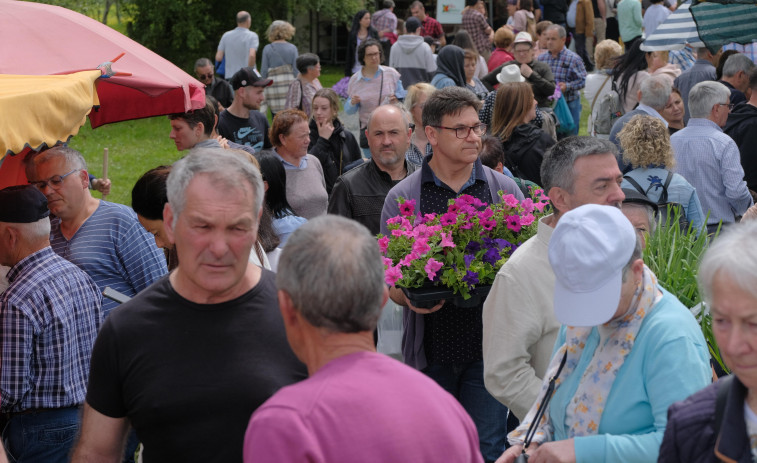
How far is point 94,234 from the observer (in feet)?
16.7

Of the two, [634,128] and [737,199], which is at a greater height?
[634,128]

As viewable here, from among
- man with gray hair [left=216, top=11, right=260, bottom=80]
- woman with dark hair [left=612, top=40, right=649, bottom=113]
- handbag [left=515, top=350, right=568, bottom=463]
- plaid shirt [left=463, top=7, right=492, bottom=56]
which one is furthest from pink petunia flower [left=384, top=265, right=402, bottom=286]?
plaid shirt [left=463, top=7, right=492, bottom=56]

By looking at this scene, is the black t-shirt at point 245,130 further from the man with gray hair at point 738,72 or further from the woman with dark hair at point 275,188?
the man with gray hair at point 738,72

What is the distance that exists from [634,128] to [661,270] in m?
2.01

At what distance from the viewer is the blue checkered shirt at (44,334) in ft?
14.4

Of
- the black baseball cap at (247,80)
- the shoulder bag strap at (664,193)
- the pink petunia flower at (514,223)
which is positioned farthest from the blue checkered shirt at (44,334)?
the black baseball cap at (247,80)

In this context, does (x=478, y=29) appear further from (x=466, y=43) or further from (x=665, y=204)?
(x=665, y=204)

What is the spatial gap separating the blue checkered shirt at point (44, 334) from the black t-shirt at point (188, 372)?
1463mm

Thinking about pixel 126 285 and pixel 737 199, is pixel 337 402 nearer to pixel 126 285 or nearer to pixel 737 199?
pixel 126 285

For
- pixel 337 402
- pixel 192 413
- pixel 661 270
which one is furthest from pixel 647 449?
pixel 661 270

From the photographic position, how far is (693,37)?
34.1 ft

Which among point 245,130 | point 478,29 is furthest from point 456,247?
point 478,29

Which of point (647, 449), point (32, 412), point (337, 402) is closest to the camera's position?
point (337, 402)

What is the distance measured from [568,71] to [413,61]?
2435 millimetres
